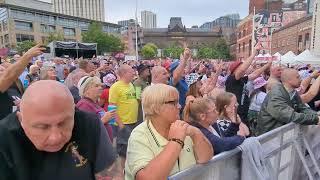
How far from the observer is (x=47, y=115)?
146cm

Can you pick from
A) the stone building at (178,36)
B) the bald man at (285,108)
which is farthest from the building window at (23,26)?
the bald man at (285,108)

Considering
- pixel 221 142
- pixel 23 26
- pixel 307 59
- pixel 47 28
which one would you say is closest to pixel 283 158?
pixel 221 142

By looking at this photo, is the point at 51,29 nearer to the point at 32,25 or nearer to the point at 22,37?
the point at 32,25

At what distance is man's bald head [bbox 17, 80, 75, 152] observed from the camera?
1.46 m

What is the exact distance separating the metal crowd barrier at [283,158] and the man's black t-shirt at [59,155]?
73 cm

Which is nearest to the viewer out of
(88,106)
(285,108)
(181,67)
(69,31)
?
(88,106)

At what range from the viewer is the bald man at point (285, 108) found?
4141 millimetres

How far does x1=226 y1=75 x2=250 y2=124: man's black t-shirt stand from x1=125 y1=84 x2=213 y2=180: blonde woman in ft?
13.2

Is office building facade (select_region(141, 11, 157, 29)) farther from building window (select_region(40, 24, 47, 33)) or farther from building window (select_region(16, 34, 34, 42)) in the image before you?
building window (select_region(16, 34, 34, 42))

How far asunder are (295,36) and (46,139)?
53.7 metres

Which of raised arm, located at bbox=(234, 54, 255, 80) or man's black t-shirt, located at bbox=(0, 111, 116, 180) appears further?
raised arm, located at bbox=(234, 54, 255, 80)

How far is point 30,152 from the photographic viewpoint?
1540 millimetres

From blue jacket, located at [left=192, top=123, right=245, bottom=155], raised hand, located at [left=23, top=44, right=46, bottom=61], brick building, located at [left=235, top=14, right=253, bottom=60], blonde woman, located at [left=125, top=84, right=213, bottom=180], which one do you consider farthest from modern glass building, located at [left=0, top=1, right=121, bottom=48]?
blonde woman, located at [left=125, top=84, right=213, bottom=180]

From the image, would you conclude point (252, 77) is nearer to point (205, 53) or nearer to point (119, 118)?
point (119, 118)
